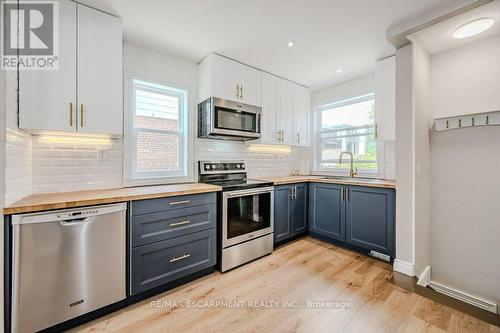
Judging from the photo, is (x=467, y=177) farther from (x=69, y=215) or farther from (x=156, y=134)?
(x=69, y=215)

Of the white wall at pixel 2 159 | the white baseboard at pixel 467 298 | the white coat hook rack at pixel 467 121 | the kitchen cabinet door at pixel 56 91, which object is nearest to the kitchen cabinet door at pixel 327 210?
the white baseboard at pixel 467 298

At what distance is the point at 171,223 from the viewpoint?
6.22 ft

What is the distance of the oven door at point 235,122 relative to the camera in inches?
98.7

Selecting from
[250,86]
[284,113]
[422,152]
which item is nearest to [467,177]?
[422,152]

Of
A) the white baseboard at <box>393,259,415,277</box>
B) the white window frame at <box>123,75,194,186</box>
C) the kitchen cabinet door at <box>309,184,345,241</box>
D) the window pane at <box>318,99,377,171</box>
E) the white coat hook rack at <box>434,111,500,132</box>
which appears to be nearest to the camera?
the white coat hook rack at <box>434,111,500,132</box>

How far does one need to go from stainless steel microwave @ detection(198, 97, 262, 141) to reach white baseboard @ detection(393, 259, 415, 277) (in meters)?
2.16

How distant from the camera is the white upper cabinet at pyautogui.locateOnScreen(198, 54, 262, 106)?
2508mm

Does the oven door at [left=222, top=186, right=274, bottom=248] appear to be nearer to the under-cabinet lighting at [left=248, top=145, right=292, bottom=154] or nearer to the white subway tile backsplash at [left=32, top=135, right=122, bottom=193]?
the under-cabinet lighting at [left=248, top=145, right=292, bottom=154]

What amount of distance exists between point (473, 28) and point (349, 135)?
1.78 m

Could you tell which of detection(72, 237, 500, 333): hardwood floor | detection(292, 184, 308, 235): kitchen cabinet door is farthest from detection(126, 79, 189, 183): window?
detection(292, 184, 308, 235): kitchen cabinet door

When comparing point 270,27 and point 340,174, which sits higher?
point 270,27

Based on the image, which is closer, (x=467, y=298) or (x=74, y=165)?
(x=74, y=165)

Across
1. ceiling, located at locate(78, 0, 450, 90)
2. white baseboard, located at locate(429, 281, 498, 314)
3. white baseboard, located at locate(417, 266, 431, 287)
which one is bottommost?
white baseboard, located at locate(429, 281, 498, 314)

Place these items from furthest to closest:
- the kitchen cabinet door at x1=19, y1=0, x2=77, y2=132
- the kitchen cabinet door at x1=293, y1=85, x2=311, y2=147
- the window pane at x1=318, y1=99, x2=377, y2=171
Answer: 1. the kitchen cabinet door at x1=293, y1=85, x2=311, y2=147
2. the window pane at x1=318, y1=99, x2=377, y2=171
3. the kitchen cabinet door at x1=19, y1=0, x2=77, y2=132
